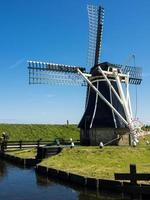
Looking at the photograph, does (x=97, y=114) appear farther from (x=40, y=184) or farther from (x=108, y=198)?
(x=108, y=198)

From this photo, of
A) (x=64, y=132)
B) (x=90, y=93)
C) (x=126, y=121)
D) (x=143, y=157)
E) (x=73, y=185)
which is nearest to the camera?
(x=73, y=185)

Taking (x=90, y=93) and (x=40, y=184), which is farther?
(x=90, y=93)

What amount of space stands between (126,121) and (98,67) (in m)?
7.08

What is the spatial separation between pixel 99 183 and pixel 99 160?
335 inches

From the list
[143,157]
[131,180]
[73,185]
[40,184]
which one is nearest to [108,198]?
[131,180]

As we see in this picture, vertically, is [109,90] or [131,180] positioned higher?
[109,90]

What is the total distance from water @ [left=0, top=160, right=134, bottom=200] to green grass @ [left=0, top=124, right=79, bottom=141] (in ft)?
117

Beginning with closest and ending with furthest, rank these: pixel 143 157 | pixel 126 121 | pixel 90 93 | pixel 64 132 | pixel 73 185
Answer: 1. pixel 73 185
2. pixel 143 157
3. pixel 126 121
4. pixel 90 93
5. pixel 64 132

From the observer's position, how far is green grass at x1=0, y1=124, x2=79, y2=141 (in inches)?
2699

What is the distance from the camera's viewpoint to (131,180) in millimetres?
21328

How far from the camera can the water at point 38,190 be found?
23.2 m

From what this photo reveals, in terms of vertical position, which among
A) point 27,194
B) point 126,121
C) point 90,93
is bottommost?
point 27,194

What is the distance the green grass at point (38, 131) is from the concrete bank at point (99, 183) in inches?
1436

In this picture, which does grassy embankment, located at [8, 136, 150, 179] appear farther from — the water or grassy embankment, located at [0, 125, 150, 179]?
the water
